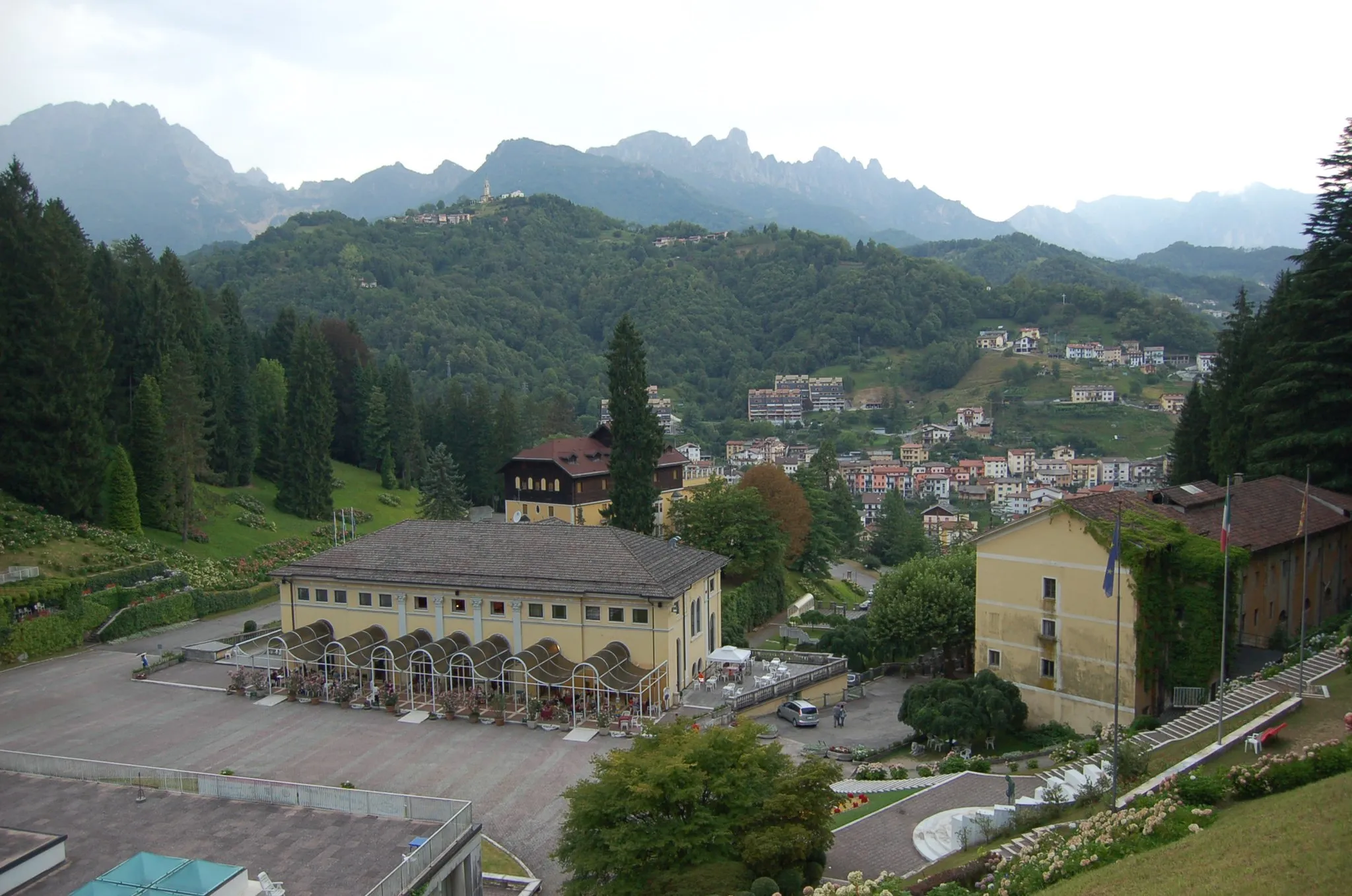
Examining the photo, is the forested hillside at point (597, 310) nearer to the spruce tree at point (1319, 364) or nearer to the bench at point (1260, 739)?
the spruce tree at point (1319, 364)

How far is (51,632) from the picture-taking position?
35094 millimetres

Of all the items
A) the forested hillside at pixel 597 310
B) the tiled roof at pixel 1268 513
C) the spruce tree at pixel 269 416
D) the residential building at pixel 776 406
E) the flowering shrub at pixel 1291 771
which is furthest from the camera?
the residential building at pixel 776 406

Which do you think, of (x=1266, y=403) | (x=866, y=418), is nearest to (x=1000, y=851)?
(x=1266, y=403)

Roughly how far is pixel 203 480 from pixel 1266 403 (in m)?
53.2

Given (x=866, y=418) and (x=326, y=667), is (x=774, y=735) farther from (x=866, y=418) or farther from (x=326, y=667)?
(x=866, y=418)

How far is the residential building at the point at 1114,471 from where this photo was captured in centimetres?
12169

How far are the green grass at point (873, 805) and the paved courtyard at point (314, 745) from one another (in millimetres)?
6107

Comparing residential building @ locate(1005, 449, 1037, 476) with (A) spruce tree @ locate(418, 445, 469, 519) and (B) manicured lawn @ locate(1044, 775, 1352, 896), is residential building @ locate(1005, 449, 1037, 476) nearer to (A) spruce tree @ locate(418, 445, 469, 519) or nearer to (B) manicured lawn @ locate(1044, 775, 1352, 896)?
(A) spruce tree @ locate(418, 445, 469, 519)

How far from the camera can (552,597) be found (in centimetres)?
2992

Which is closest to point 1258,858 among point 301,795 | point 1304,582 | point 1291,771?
point 1291,771

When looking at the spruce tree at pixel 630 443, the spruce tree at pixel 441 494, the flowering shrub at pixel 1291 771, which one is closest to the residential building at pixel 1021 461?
the spruce tree at pixel 441 494

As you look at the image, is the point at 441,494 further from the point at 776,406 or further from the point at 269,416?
the point at 776,406

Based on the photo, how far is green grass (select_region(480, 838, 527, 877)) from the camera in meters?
19.6

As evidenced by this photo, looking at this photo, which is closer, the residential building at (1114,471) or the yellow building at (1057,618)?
the yellow building at (1057,618)
